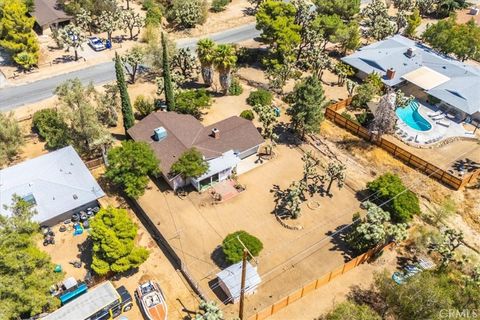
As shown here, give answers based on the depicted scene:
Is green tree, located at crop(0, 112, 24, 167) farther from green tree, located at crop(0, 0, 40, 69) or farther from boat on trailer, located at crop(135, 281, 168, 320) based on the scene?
boat on trailer, located at crop(135, 281, 168, 320)

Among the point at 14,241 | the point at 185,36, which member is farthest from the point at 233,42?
the point at 14,241

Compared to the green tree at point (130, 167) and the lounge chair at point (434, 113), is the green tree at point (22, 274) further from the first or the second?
the lounge chair at point (434, 113)

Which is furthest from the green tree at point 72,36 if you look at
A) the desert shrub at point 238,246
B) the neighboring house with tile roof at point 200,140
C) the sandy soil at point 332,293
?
the sandy soil at point 332,293

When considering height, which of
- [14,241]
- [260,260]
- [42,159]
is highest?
[14,241]

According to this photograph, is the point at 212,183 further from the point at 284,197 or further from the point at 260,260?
the point at 260,260

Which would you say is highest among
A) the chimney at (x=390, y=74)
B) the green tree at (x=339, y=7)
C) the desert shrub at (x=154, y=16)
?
the green tree at (x=339, y=7)
